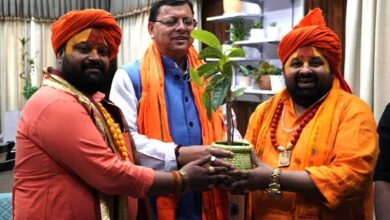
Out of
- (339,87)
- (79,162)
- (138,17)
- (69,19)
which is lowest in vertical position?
(79,162)

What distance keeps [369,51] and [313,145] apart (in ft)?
3.85

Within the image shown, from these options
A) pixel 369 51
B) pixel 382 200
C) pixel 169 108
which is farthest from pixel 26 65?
pixel 382 200

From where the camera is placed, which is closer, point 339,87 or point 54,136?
point 54,136

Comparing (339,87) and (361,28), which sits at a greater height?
(361,28)

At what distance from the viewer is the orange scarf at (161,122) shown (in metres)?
1.83

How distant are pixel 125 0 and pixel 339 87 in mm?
4297

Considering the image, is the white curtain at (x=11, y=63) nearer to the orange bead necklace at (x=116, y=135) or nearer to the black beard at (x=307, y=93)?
the orange bead necklace at (x=116, y=135)

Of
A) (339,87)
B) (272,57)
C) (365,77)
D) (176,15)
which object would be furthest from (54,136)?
(272,57)

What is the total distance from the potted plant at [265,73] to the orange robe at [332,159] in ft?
4.88

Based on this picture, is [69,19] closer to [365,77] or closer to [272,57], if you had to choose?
[365,77]

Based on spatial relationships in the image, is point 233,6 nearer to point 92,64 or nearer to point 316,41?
point 316,41

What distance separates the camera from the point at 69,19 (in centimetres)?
147

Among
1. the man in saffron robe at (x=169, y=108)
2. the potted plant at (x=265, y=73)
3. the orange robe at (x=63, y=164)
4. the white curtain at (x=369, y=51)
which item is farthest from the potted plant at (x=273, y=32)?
the orange robe at (x=63, y=164)

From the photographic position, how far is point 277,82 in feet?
10.3
